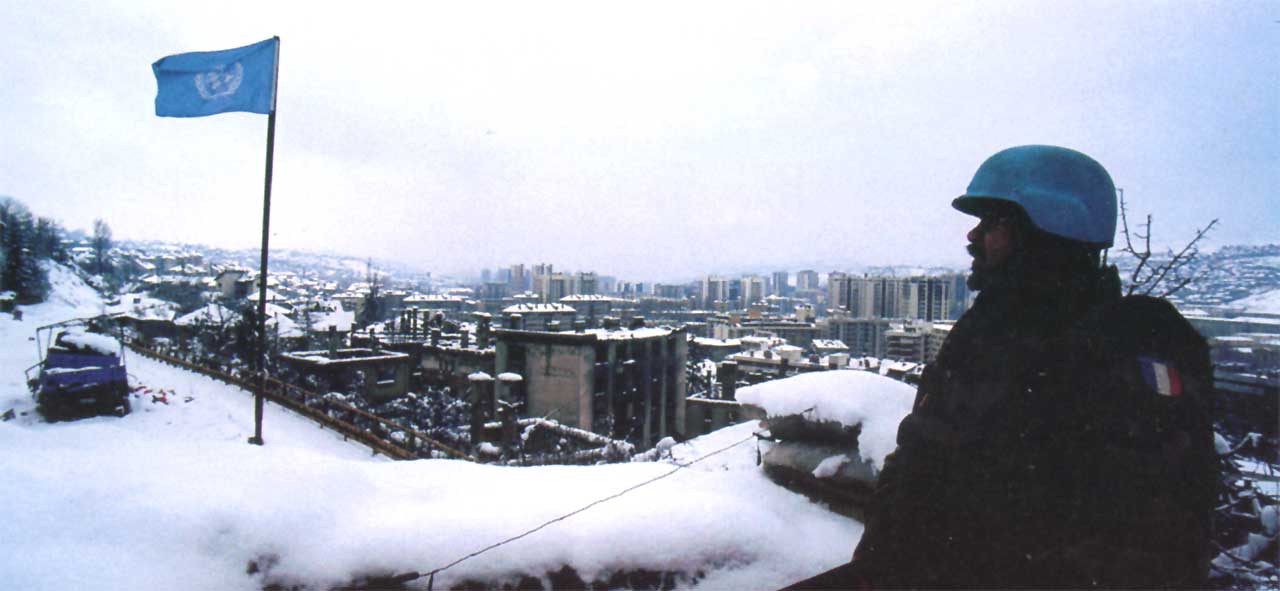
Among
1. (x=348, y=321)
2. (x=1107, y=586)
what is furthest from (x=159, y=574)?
(x=348, y=321)

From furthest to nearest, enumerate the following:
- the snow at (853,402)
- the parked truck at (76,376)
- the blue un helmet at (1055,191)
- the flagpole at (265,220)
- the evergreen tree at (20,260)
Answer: the evergreen tree at (20,260) → the parked truck at (76,376) → the flagpole at (265,220) → the snow at (853,402) → the blue un helmet at (1055,191)

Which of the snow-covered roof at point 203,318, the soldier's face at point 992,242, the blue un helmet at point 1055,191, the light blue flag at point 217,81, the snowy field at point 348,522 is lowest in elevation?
the snow-covered roof at point 203,318

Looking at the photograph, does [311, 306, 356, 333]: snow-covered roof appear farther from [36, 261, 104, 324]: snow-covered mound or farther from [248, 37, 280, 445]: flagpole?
[248, 37, 280, 445]: flagpole

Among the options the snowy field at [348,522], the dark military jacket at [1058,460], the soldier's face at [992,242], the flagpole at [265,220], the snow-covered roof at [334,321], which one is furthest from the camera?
the snow-covered roof at [334,321]

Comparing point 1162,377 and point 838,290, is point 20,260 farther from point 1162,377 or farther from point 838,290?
point 838,290

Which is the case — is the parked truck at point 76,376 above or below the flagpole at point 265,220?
below

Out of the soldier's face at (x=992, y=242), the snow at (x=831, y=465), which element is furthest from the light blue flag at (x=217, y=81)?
the soldier's face at (x=992, y=242)

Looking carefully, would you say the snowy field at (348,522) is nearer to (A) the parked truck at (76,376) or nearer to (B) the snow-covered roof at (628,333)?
(A) the parked truck at (76,376)
